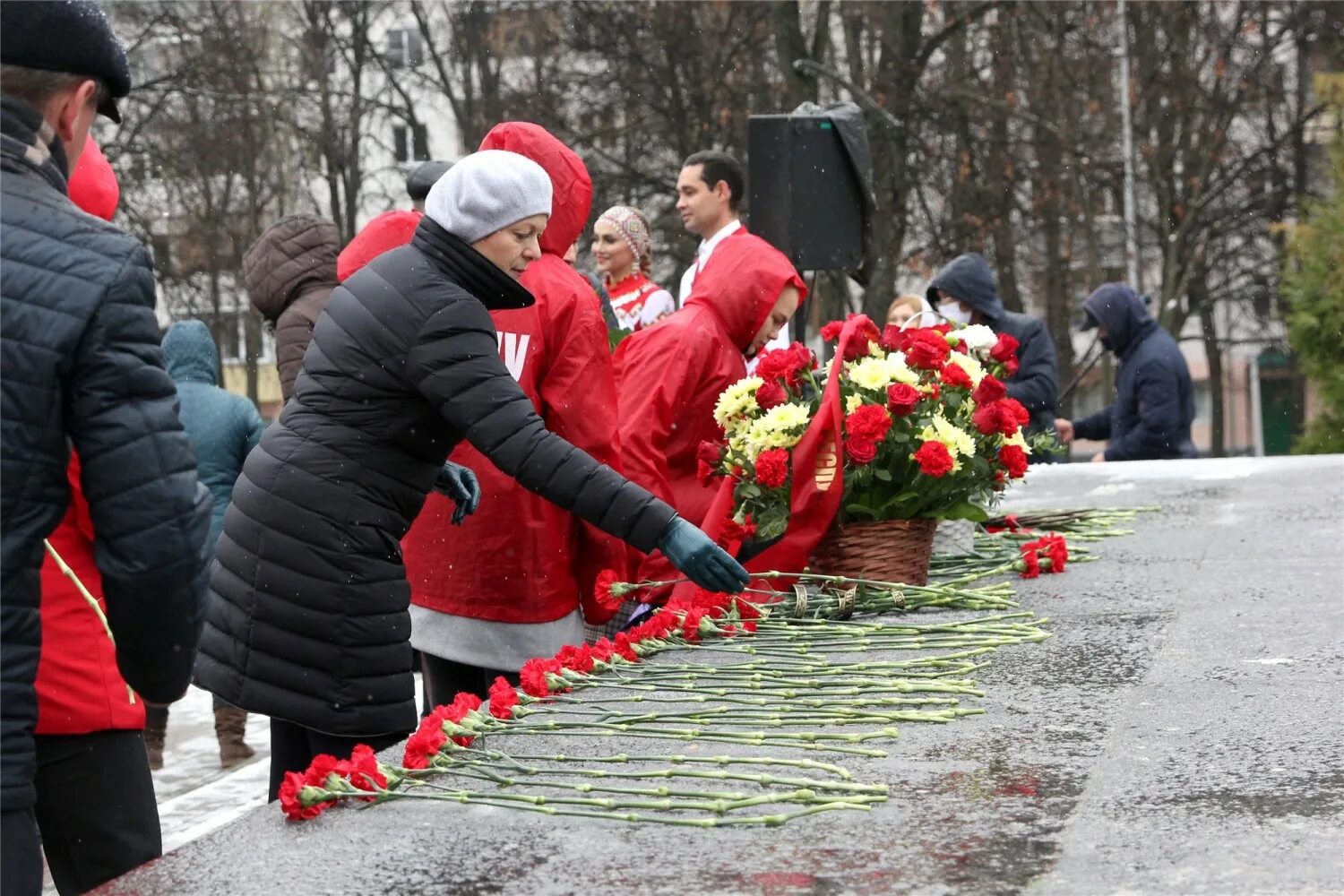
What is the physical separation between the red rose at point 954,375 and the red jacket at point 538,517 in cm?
87

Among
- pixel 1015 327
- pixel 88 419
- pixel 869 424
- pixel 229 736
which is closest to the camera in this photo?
pixel 88 419

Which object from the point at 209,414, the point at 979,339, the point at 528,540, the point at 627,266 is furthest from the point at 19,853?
the point at 627,266

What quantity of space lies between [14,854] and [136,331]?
0.81m

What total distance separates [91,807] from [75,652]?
0.27 m

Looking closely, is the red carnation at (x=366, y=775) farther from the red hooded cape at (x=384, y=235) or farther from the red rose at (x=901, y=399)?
the red hooded cape at (x=384, y=235)

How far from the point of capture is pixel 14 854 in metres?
2.72

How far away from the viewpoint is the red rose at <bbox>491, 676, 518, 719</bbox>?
11.2ft

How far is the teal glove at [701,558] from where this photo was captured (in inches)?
146

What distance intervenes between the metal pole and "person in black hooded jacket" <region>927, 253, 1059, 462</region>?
17.5m

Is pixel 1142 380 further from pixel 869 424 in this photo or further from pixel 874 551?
pixel 869 424

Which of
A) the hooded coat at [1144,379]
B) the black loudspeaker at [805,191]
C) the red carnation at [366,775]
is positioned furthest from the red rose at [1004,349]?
the black loudspeaker at [805,191]

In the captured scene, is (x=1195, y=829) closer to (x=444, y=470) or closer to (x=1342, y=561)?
(x=444, y=470)

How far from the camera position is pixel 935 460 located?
15.0 feet

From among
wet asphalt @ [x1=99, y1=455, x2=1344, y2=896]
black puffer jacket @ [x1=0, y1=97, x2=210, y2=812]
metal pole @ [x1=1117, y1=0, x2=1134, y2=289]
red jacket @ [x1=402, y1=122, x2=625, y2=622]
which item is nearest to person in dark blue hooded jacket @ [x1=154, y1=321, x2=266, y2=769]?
red jacket @ [x1=402, y1=122, x2=625, y2=622]
